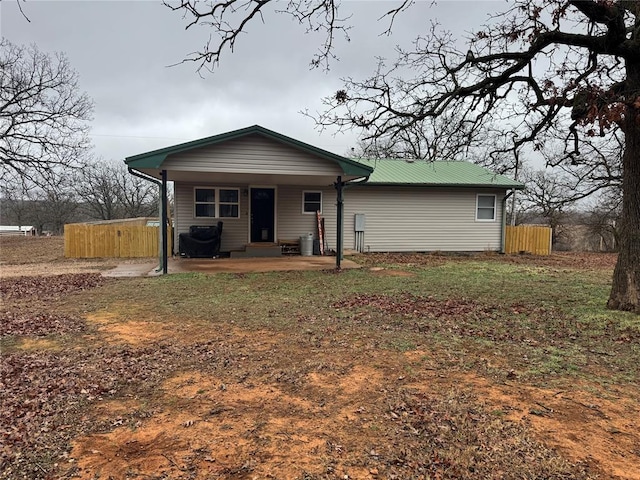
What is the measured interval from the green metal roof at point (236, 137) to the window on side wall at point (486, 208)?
7986 millimetres

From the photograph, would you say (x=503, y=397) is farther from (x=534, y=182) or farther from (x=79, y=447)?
(x=534, y=182)

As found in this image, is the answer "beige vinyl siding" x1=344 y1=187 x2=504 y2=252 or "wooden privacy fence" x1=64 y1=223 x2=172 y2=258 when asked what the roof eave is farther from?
"wooden privacy fence" x1=64 y1=223 x2=172 y2=258

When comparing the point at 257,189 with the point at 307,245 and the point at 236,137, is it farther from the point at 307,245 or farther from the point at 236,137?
the point at 236,137

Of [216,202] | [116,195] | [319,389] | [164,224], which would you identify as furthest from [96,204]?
[319,389]

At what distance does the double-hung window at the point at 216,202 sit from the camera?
1398 centimetres

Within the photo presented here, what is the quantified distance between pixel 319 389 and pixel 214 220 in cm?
1142

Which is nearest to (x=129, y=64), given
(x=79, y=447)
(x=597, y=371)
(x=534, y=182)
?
(x=79, y=447)

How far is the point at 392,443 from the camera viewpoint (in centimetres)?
259

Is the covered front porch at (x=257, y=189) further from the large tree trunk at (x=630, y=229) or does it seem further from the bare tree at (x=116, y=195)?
the bare tree at (x=116, y=195)

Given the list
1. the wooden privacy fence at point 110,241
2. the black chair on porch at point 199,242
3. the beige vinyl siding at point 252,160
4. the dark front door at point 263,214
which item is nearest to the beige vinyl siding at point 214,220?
the dark front door at point 263,214

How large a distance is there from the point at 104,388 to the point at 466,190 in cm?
1525

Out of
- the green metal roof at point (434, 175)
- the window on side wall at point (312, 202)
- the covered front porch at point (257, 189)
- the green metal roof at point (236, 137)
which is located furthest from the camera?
the green metal roof at point (434, 175)

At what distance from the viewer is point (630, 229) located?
5914 mm

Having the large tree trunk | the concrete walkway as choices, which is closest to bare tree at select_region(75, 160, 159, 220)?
the concrete walkway
